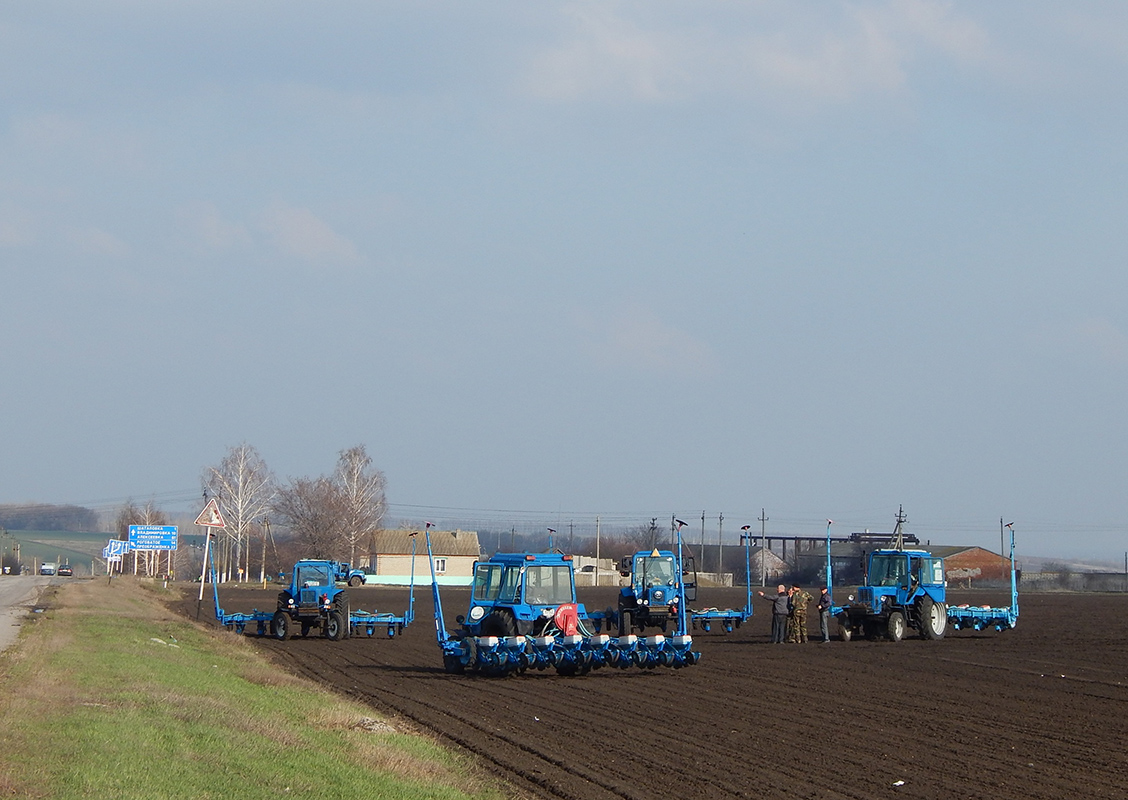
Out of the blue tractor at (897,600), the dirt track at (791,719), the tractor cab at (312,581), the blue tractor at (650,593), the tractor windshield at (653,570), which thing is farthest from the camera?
the tractor windshield at (653,570)

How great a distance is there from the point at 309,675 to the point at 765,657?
31.2 ft

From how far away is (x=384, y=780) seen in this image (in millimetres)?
9945

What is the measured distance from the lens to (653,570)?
32.5 meters

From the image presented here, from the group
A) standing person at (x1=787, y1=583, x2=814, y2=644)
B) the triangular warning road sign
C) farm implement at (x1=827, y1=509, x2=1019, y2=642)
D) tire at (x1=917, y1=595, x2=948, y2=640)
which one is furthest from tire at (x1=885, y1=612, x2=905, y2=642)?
the triangular warning road sign

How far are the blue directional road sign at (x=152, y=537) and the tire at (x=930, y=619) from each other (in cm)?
4209

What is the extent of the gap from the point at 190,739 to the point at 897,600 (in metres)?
22.8

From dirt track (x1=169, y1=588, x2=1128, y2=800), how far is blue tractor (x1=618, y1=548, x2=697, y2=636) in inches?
156

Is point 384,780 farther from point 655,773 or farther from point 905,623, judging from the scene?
point 905,623

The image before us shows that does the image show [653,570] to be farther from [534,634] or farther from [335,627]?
[534,634]

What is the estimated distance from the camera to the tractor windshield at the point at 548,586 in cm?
2153

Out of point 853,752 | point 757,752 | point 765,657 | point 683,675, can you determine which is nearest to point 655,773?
point 757,752

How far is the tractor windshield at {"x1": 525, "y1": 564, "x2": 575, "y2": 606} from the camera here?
2153 cm

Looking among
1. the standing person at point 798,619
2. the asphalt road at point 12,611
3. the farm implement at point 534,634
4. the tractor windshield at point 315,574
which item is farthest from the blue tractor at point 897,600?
the asphalt road at point 12,611

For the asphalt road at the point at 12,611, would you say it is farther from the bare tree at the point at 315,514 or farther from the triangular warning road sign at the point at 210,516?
the bare tree at the point at 315,514
